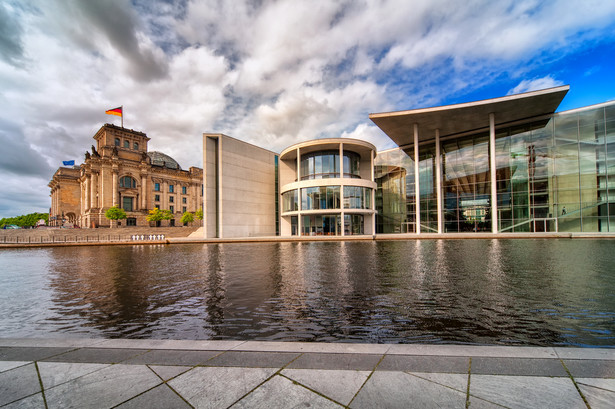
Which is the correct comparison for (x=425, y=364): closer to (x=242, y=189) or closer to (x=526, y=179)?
(x=242, y=189)

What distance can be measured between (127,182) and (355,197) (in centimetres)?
6965

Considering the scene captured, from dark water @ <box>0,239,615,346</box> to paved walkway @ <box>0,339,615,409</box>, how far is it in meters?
1.73

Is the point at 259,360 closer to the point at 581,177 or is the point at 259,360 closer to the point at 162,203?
the point at 581,177

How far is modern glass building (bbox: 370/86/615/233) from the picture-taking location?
3638 centimetres

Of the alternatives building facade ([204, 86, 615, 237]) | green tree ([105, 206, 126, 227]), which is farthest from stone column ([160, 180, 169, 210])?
building facade ([204, 86, 615, 237])

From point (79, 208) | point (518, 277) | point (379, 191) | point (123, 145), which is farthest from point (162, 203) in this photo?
point (518, 277)

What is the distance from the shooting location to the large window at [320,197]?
43875mm

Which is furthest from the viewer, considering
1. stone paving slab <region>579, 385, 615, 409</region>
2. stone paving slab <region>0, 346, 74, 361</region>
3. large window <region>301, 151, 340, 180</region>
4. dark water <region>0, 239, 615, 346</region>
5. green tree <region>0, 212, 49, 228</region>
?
green tree <region>0, 212, 49, 228</region>

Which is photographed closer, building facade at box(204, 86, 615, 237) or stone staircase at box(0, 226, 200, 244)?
building facade at box(204, 86, 615, 237)

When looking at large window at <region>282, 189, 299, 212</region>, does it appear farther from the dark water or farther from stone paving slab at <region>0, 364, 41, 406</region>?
stone paving slab at <region>0, 364, 41, 406</region>

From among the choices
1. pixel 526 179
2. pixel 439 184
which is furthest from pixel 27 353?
pixel 526 179

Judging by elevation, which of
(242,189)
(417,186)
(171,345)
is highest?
(242,189)

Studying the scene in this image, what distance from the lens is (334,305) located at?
24.9 ft

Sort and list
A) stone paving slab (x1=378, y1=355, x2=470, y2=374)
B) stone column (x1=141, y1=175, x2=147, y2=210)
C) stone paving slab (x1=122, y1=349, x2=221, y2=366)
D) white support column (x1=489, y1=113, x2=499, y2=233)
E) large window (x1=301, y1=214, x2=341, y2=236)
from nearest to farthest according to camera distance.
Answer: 1. stone paving slab (x1=378, y1=355, x2=470, y2=374)
2. stone paving slab (x1=122, y1=349, x2=221, y2=366)
3. white support column (x1=489, y1=113, x2=499, y2=233)
4. large window (x1=301, y1=214, x2=341, y2=236)
5. stone column (x1=141, y1=175, x2=147, y2=210)
